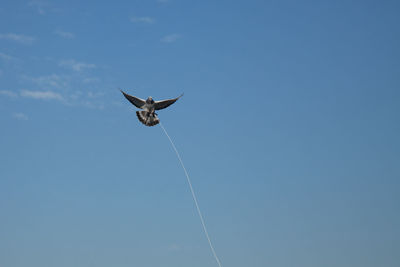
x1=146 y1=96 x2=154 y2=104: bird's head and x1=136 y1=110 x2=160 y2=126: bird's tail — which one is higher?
x1=146 y1=96 x2=154 y2=104: bird's head

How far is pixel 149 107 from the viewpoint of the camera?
45.4m

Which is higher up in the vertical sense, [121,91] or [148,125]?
[121,91]

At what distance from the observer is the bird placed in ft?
148

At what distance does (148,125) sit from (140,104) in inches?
89.9

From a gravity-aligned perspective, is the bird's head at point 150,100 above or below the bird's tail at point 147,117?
above

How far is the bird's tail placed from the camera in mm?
45406

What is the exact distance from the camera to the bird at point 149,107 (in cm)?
4509

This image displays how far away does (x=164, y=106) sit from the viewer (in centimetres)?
4566

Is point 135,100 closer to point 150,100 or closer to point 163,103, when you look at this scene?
point 150,100

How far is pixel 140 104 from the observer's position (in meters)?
45.4

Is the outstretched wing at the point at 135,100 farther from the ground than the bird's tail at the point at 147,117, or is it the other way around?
the outstretched wing at the point at 135,100

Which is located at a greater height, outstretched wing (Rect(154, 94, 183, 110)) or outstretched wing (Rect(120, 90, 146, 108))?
outstretched wing (Rect(120, 90, 146, 108))

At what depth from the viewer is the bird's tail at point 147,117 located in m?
45.4

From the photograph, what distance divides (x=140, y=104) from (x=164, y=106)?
7.97 feet
